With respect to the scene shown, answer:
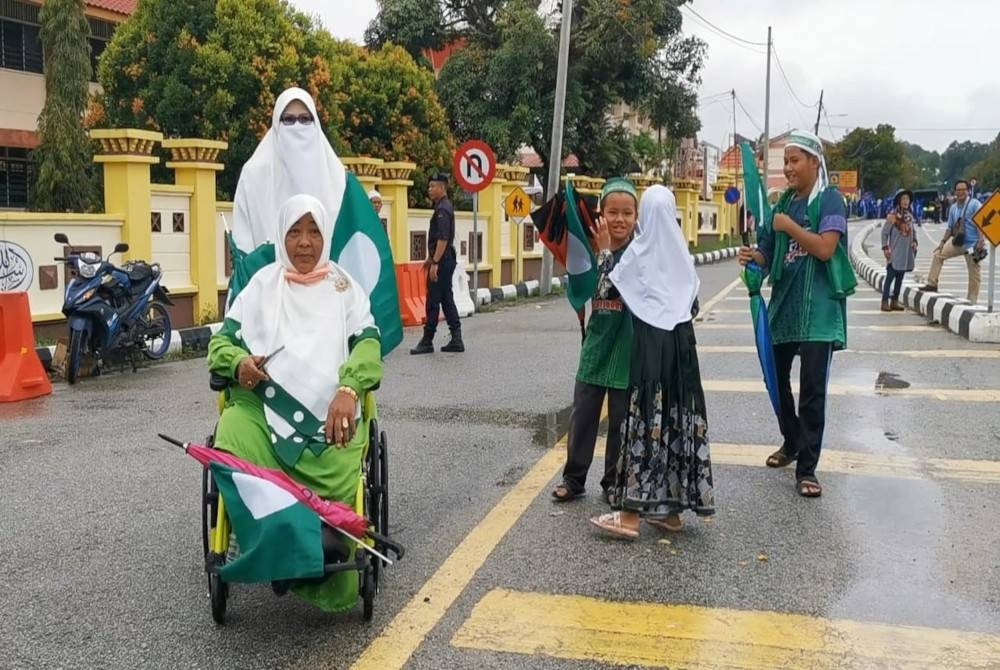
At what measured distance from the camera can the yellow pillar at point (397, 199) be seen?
653 inches

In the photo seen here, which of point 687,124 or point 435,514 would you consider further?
A: point 687,124

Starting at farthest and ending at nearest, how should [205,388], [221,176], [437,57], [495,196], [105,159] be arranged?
[437,57] < [495,196] < [221,176] < [105,159] < [205,388]

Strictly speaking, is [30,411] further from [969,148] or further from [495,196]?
[969,148]

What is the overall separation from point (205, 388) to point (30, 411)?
1450 millimetres

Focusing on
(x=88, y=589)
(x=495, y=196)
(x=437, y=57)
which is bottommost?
(x=88, y=589)

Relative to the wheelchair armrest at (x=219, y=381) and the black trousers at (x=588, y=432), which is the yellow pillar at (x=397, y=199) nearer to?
the black trousers at (x=588, y=432)

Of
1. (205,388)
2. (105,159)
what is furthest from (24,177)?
(205,388)

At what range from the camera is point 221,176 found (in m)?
17.0

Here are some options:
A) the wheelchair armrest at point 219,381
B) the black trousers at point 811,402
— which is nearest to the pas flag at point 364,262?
the wheelchair armrest at point 219,381

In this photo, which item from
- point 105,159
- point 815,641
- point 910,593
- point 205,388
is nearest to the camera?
point 815,641

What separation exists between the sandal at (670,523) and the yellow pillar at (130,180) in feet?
27.2

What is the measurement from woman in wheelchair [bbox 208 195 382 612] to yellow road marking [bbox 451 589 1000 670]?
23.3 inches

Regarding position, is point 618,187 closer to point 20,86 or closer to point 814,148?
point 814,148

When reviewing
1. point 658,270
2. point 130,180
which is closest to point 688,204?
point 130,180
